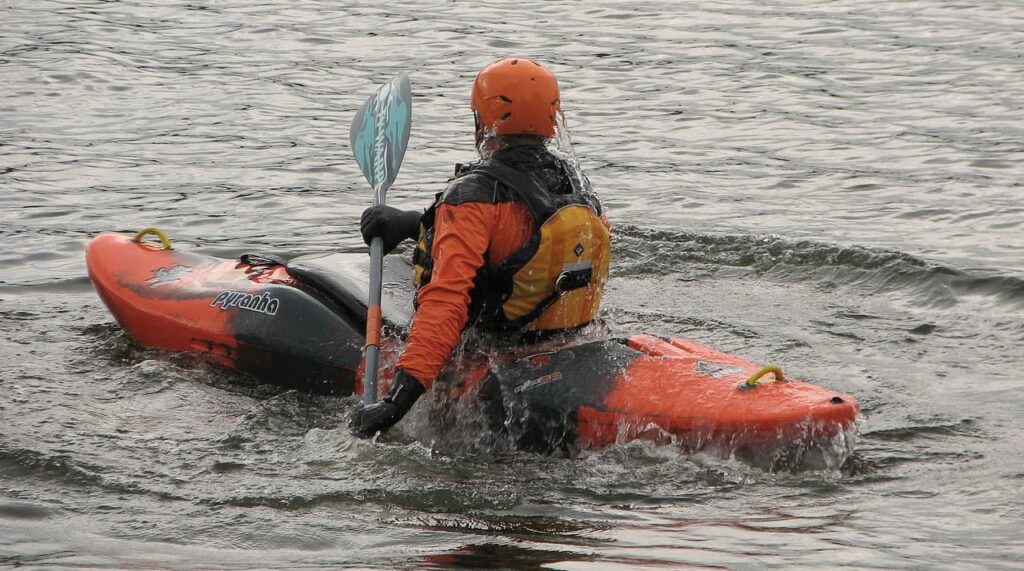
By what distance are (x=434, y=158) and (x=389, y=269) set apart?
149 inches

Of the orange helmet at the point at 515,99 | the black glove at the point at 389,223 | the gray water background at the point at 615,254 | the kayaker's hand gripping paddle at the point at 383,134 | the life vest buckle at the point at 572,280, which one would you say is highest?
the orange helmet at the point at 515,99

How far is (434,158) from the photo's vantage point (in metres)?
9.66

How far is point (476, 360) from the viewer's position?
508cm

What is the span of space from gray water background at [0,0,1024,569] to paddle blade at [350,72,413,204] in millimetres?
1108

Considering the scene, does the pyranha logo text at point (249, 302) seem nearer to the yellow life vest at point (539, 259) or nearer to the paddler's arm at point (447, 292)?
the yellow life vest at point (539, 259)

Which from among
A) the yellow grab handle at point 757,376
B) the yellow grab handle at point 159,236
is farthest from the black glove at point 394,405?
the yellow grab handle at point 159,236

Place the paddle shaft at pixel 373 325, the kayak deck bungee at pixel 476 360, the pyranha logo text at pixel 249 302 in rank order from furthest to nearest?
the pyranha logo text at pixel 249 302, the paddle shaft at pixel 373 325, the kayak deck bungee at pixel 476 360

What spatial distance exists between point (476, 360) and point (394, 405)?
490 mm

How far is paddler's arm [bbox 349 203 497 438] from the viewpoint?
15.4ft

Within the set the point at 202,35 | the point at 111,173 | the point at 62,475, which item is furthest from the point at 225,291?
the point at 202,35

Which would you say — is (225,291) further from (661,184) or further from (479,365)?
(661,184)

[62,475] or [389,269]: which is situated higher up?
[389,269]

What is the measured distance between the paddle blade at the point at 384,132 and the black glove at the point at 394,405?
1.43 metres

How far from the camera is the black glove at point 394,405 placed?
15.4 feet
